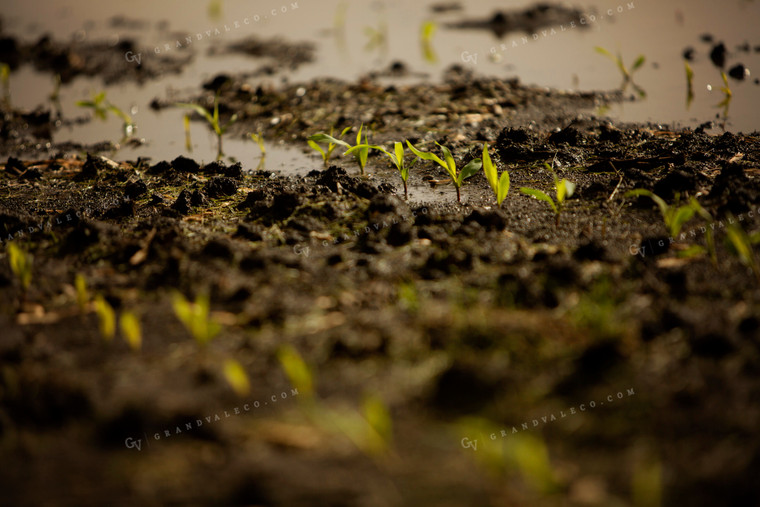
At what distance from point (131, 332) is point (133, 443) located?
0.42 metres

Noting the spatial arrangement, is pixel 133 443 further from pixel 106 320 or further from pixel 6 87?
pixel 6 87

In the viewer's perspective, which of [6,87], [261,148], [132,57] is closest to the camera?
[261,148]

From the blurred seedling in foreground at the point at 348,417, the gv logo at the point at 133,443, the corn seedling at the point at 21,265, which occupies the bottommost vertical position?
the gv logo at the point at 133,443

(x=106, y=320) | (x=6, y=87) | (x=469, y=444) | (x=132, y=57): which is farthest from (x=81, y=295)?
(x=132, y=57)

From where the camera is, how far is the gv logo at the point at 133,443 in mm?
1604

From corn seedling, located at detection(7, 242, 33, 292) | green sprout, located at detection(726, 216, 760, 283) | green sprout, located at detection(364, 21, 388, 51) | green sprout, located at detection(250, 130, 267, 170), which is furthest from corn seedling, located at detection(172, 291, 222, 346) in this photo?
green sprout, located at detection(364, 21, 388, 51)

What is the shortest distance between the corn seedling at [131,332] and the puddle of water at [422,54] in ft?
7.18

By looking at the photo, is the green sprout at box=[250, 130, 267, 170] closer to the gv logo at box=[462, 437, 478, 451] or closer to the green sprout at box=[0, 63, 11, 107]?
the green sprout at box=[0, 63, 11, 107]

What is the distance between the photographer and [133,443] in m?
1.61

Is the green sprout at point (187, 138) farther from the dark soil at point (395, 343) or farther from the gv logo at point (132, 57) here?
the gv logo at point (132, 57)

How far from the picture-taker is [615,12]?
24.0 feet

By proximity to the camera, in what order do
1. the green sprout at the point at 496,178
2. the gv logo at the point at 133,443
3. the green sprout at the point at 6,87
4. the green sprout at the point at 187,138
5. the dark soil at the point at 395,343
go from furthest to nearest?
the green sprout at the point at 6,87
the green sprout at the point at 187,138
the green sprout at the point at 496,178
the gv logo at the point at 133,443
the dark soil at the point at 395,343

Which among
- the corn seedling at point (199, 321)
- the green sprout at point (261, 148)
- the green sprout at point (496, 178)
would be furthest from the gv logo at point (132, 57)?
the corn seedling at point (199, 321)

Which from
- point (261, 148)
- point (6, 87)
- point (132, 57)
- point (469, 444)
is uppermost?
point (132, 57)
